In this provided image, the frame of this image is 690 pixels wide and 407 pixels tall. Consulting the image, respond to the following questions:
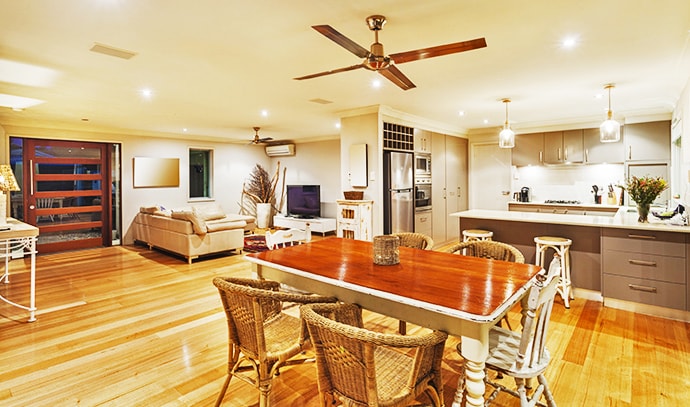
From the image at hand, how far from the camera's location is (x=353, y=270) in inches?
83.6

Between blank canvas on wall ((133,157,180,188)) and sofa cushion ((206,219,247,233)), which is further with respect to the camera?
blank canvas on wall ((133,157,180,188))

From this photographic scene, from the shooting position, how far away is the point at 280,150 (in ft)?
33.4

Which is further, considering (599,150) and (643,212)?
(599,150)

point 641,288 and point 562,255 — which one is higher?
point 562,255

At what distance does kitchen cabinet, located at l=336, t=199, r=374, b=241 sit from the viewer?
5.40 m

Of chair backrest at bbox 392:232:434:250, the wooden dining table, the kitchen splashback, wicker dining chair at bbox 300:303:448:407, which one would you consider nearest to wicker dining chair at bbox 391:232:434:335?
chair backrest at bbox 392:232:434:250

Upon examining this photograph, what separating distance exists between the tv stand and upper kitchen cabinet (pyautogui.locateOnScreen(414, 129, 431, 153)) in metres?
3.21

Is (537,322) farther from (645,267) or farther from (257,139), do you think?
(257,139)

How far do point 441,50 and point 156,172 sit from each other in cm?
763

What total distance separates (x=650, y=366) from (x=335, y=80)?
372 cm

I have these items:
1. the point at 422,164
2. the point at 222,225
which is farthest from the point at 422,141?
the point at 222,225

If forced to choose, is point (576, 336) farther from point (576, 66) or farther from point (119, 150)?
point (119, 150)

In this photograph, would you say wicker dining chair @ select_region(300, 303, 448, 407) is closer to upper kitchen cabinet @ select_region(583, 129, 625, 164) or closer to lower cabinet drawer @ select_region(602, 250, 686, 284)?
lower cabinet drawer @ select_region(602, 250, 686, 284)

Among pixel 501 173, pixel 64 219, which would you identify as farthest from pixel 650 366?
pixel 64 219
